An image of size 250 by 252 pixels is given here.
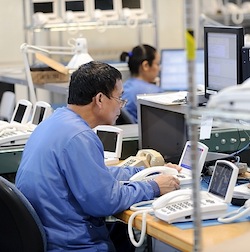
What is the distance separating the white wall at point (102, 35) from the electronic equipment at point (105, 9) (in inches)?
25.3

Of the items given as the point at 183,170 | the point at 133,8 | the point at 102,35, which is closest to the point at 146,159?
the point at 183,170

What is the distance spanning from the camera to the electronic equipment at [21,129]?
12.1 feet

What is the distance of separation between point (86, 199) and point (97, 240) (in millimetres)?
222

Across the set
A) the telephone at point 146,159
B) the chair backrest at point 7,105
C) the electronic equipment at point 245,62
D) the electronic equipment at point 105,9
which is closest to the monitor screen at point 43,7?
the electronic equipment at point 105,9

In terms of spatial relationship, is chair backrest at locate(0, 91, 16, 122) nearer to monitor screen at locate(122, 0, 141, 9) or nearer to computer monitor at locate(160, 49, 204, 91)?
computer monitor at locate(160, 49, 204, 91)

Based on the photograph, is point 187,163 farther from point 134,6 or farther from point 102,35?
point 102,35

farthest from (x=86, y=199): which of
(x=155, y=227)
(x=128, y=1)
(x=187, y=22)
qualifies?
(x=128, y=1)

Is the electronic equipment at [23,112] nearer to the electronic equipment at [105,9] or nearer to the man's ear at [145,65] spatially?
the man's ear at [145,65]

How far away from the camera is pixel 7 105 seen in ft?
19.2

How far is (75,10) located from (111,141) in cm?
345

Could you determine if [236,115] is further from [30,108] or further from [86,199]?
[30,108]

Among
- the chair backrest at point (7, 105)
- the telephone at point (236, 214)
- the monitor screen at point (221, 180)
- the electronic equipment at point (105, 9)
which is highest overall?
the electronic equipment at point (105, 9)

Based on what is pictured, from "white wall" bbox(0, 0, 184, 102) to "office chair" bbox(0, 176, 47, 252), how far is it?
454 centimetres

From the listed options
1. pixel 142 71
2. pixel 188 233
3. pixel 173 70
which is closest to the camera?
pixel 188 233
